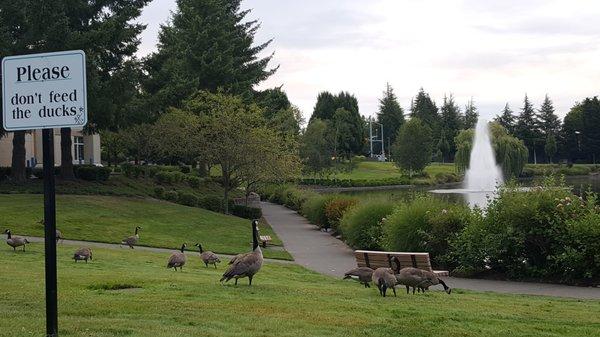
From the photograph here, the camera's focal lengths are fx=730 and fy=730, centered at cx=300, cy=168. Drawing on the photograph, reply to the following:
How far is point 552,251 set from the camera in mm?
21297

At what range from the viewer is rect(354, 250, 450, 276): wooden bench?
19125 millimetres

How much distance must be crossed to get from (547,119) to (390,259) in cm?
13281

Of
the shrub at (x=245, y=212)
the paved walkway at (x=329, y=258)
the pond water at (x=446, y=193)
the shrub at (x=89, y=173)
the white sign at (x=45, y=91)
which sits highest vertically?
the white sign at (x=45, y=91)

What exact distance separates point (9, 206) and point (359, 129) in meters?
105

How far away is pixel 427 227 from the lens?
2455 centimetres

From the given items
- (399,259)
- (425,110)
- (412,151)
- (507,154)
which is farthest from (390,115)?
(399,259)

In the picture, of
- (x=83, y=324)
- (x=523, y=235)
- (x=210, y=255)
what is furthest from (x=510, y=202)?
(x=83, y=324)

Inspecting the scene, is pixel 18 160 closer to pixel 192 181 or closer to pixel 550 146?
pixel 192 181

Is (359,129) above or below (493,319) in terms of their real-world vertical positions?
above

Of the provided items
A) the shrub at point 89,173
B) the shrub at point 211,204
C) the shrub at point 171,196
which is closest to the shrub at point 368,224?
the shrub at point 211,204

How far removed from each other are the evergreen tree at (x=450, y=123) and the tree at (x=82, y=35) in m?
108

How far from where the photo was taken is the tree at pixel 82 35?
124ft

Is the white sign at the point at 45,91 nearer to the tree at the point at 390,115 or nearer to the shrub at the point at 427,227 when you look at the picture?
the shrub at the point at 427,227

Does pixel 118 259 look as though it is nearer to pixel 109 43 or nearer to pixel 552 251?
pixel 552 251
